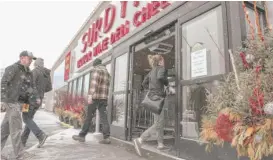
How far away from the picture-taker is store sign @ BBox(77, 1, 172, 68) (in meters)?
6.93

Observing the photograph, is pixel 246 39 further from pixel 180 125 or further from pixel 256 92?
pixel 180 125

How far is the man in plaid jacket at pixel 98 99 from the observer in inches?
206

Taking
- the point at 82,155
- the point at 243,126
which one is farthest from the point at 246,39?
the point at 82,155

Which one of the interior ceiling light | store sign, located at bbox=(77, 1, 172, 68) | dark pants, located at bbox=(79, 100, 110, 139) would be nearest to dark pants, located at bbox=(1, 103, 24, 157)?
dark pants, located at bbox=(79, 100, 110, 139)

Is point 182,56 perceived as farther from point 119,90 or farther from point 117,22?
point 117,22

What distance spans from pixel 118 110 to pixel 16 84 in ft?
8.82

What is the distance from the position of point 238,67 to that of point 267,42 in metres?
0.41

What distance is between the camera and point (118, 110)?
586 cm

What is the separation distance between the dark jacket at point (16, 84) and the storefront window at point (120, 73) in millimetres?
2312

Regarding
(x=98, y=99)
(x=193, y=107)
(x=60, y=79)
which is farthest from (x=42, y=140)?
(x=60, y=79)

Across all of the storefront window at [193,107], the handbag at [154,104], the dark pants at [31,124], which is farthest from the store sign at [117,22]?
the dark pants at [31,124]

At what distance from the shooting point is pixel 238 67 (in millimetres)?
2664

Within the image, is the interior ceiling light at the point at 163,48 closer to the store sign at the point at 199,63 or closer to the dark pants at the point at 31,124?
the store sign at the point at 199,63

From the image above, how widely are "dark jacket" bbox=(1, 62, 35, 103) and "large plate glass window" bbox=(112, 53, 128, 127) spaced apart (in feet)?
7.32
